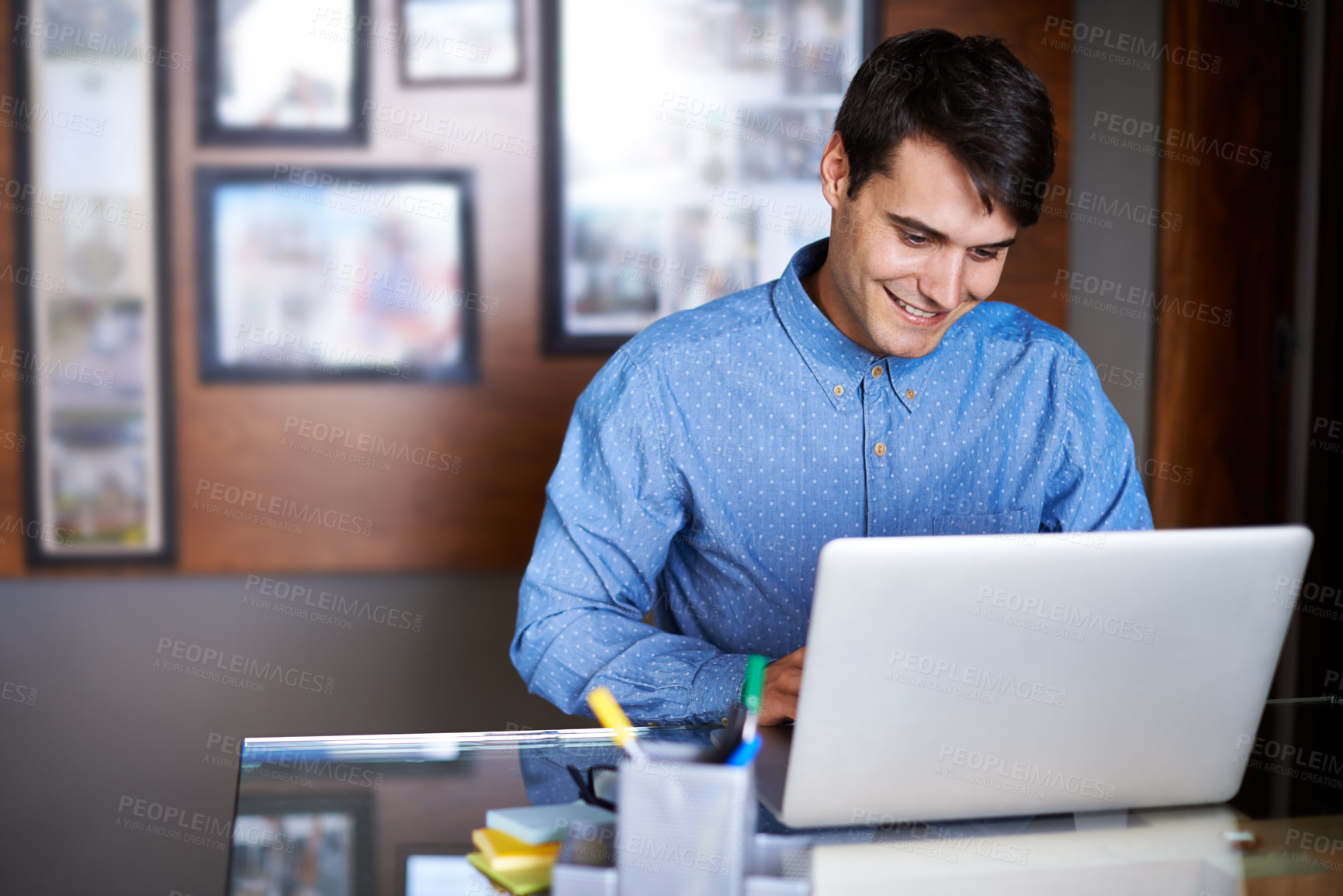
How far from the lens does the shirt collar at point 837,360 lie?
156 centimetres

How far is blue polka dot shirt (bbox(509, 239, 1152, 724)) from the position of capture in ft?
4.93

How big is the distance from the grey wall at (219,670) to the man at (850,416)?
1.14 metres

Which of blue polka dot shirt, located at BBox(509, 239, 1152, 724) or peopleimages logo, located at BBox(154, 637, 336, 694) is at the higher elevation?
blue polka dot shirt, located at BBox(509, 239, 1152, 724)

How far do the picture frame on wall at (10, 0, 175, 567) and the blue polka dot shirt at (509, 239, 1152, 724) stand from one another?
161 cm

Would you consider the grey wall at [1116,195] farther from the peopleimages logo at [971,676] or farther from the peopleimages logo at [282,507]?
the peopleimages logo at [971,676]

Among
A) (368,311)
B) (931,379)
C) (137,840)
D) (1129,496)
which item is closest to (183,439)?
(368,311)

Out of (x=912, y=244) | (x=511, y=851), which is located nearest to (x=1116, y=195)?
(x=912, y=244)

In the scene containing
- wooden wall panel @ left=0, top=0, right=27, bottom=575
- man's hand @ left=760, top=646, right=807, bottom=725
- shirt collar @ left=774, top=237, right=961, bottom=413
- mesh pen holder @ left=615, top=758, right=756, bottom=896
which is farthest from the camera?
wooden wall panel @ left=0, top=0, right=27, bottom=575

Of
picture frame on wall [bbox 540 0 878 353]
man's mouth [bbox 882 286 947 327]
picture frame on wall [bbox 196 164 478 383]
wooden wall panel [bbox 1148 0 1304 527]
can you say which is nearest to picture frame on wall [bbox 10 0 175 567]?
picture frame on wall [bbox 196 164 478 383]

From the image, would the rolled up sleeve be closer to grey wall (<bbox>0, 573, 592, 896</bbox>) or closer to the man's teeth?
the man's teeth

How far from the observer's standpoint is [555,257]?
279cm

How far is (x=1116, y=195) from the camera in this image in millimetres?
2791

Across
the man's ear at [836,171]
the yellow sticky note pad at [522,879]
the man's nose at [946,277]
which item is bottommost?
the yellow sticky note pad at [522,879]

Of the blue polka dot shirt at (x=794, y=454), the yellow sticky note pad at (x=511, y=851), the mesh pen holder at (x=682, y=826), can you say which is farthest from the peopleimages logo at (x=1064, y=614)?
the blue polka dot shirt at (x=794, y=454)
